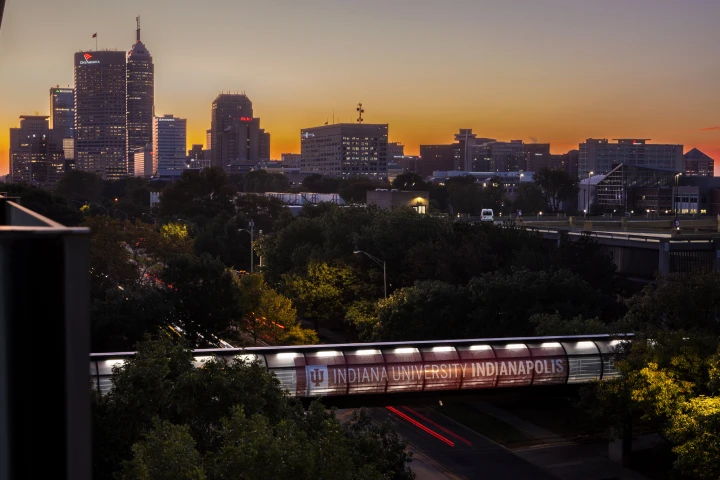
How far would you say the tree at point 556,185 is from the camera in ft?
521

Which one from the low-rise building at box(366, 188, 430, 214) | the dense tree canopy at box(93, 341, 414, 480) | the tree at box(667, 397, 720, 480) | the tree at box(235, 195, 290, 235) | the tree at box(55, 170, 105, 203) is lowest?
the tree at box(667, 397, 720, 480)

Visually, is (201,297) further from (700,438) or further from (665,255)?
(665,255)

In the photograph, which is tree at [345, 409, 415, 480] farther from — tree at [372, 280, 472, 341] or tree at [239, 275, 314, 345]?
tree at [239, 275, 314, 345]

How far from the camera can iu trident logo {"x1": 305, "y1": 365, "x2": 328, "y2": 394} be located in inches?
970

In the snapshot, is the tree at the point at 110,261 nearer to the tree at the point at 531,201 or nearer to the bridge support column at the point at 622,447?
the bridge support column at the point at 622,447

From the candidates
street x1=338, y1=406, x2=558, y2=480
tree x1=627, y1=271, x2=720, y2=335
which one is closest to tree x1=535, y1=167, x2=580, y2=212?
street x1=338, y1=406, x2=558, y2=480

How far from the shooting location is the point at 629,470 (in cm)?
2839

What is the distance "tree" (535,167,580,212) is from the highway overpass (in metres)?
134

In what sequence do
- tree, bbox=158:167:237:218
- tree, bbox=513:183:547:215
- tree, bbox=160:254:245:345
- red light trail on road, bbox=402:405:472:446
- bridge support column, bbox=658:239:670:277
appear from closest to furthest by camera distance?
red light trail on road, bbox=402:405:472:446
tree, bbox=160:254:245:345
bridge support column, bbox=658:239:670:277
tree, bbox=158:167:237:218
tree, bbox=513:183:547:215

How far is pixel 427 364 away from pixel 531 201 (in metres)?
130

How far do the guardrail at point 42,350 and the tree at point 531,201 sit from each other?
151243mm

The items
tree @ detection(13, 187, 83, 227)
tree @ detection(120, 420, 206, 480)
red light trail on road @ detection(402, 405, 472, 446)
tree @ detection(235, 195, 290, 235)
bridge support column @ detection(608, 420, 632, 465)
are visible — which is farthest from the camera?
tree @ detection(235, 195, 290, 235)

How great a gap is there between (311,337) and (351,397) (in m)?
18.3

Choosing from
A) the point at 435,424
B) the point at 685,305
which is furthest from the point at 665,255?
the point at 685,305
